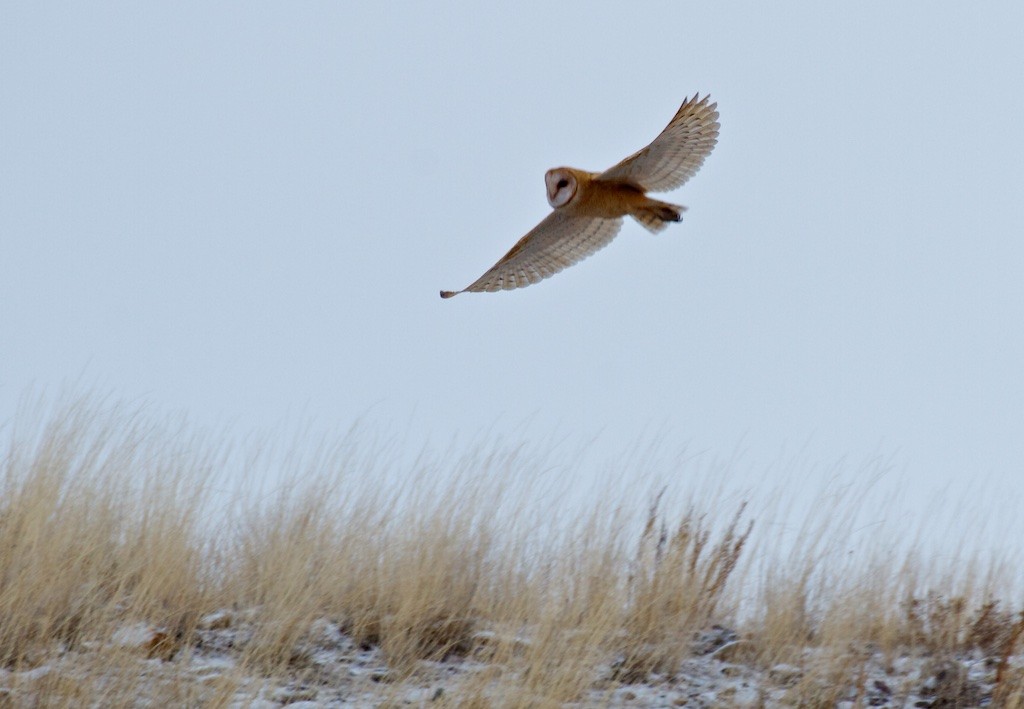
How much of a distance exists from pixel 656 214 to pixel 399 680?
279cm

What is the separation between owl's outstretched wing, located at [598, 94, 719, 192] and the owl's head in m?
0.23

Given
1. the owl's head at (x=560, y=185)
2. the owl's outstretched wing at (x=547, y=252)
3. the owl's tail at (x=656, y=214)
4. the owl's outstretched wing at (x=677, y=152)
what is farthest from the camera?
the owl's outstretched wing at (x=547, y=252)

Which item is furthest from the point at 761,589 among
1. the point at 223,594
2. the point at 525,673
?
the point at 223,594

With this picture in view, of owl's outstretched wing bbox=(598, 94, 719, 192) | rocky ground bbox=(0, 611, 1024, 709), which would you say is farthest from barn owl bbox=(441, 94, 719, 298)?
rocky ground bbox=(0, 611, 1024, 709)

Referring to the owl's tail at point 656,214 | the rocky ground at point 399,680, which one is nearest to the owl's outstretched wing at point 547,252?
the owl's tail at point 656,214

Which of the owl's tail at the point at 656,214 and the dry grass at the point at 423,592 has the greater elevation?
the owl's tail at the point at 656,214

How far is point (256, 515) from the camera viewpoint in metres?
5.61

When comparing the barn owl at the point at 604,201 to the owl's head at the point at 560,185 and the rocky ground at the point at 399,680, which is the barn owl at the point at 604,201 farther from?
the rocky ground at the point at 399,680

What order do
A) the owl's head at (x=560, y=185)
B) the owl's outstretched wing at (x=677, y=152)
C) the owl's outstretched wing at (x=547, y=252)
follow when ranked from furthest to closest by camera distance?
the owl's outstretched wing at (x=547, y=252) → the owl's head at (x=560, y=185) → the owl's outstretched wing at (x=677, y=152)

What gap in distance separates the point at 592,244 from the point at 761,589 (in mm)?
2324

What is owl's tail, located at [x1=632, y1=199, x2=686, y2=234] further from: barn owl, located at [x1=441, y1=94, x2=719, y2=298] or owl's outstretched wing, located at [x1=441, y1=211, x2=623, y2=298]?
owl's outstretched wing, located at [x1=441, y1=211, x2=623, y2=298]

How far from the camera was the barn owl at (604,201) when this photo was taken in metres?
5.82

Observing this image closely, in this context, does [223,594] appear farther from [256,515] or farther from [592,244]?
[592,244]

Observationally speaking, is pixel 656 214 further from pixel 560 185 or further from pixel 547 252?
pixel 547 252
